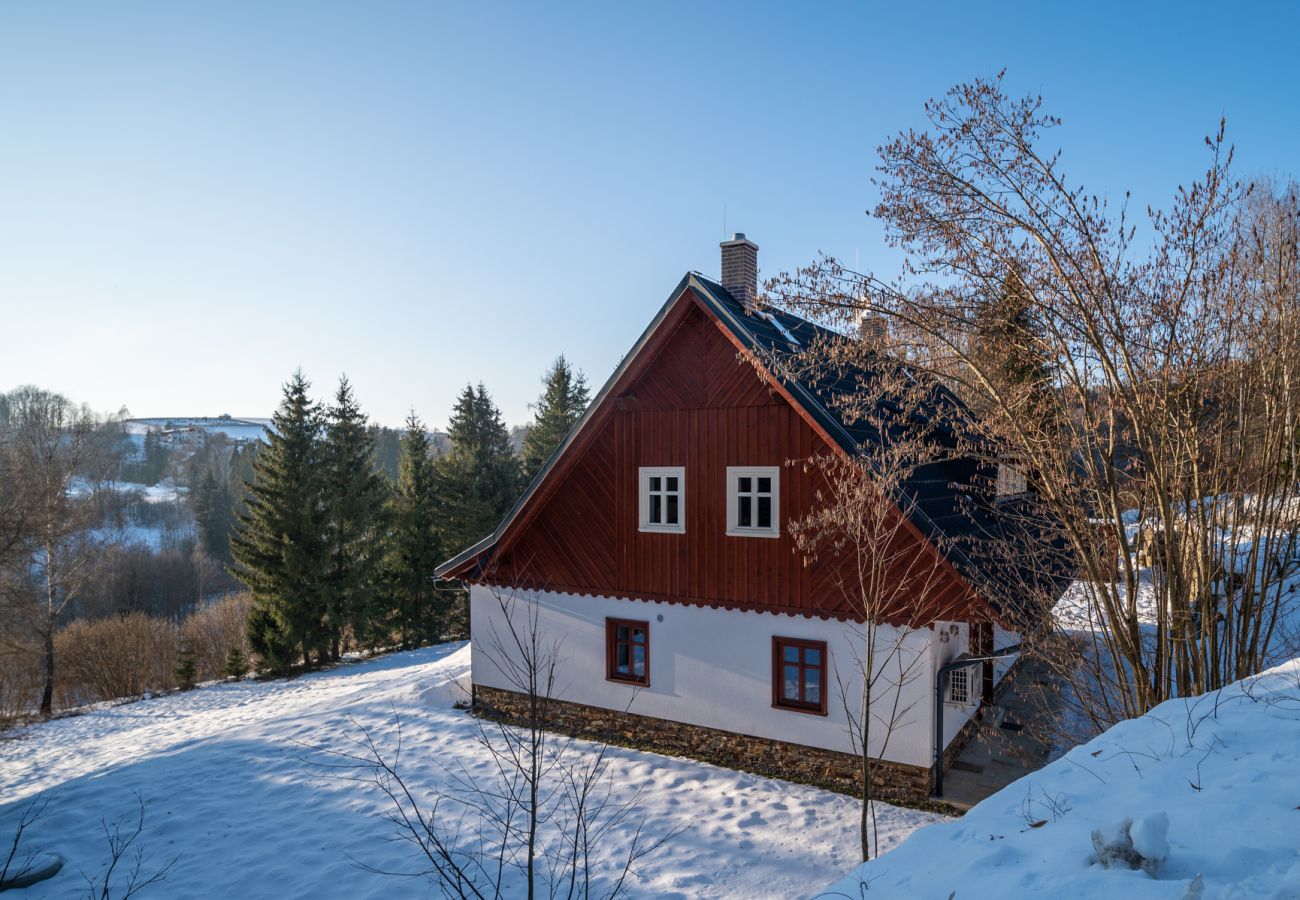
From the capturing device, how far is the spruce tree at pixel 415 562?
28.4 meters

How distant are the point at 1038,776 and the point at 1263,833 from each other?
5.57 feet

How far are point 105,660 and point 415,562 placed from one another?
1139 centimetres

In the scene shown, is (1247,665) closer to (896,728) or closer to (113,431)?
(896,728)

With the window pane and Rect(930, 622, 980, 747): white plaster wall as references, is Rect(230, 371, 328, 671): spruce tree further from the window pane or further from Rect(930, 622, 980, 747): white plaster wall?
Rect(930, 622, 980, 747): white plaster wall

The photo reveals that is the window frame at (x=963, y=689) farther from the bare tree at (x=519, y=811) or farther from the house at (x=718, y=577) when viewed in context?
the bare tree at (x=519, y=811)

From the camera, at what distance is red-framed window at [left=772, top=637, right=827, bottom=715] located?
1007 centimetres

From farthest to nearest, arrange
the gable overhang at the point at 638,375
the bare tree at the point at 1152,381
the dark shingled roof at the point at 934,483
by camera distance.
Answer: the gable overhang at the point at 638,375, the dark shingled roof at the point at 934,483, the bare tree at the point at 1152,381

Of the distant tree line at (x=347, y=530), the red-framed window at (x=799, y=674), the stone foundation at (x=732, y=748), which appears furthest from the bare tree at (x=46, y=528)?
the red-framed window at (x=799, y=674)

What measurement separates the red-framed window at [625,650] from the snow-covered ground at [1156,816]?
743 centimetres

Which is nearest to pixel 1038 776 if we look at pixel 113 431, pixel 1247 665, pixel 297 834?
pixel 1247 665

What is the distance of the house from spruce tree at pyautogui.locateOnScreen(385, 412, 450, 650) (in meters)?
16.8

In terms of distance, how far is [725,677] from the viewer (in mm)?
10836

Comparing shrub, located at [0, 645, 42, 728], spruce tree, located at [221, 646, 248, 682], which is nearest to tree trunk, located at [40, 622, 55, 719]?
shrub, located at [0, 645, 42, 728]

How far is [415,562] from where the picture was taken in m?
29.1
